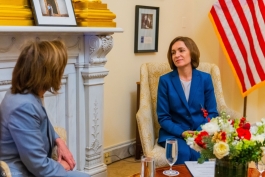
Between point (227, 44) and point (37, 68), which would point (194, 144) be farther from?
point (227, 44)

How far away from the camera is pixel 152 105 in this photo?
3049 millimetres

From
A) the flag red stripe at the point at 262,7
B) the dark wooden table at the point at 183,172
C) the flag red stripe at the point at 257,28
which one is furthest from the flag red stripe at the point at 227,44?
the dark wooden table at the point at 183,172

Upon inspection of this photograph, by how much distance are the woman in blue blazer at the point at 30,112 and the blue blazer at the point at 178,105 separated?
109cm

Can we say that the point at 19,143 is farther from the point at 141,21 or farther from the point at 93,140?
the point at 141,21

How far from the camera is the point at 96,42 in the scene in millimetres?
2717

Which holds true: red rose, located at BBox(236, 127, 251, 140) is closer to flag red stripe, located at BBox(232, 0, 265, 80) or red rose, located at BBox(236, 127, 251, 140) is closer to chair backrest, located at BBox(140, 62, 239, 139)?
chair backrest, located at BBox(140, 62, 239, 139)

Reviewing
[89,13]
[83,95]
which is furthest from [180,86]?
[89,13]

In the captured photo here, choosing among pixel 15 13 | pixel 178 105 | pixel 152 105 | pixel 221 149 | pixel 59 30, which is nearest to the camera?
pixel 221 149

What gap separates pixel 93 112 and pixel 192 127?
0.70m

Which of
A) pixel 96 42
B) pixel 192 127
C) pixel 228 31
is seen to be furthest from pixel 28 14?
pixel 228 31

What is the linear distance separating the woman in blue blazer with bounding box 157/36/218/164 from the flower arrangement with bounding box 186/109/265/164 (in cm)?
105

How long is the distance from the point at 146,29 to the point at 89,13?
1097 mm

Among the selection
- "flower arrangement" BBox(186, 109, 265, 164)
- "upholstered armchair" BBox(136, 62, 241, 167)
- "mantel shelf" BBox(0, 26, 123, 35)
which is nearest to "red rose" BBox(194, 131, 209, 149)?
"flower arrangement" BBox(186, 109, 265, 164)

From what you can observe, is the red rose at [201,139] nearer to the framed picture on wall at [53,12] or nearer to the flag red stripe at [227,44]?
the framed picture on wall at [53,12]
